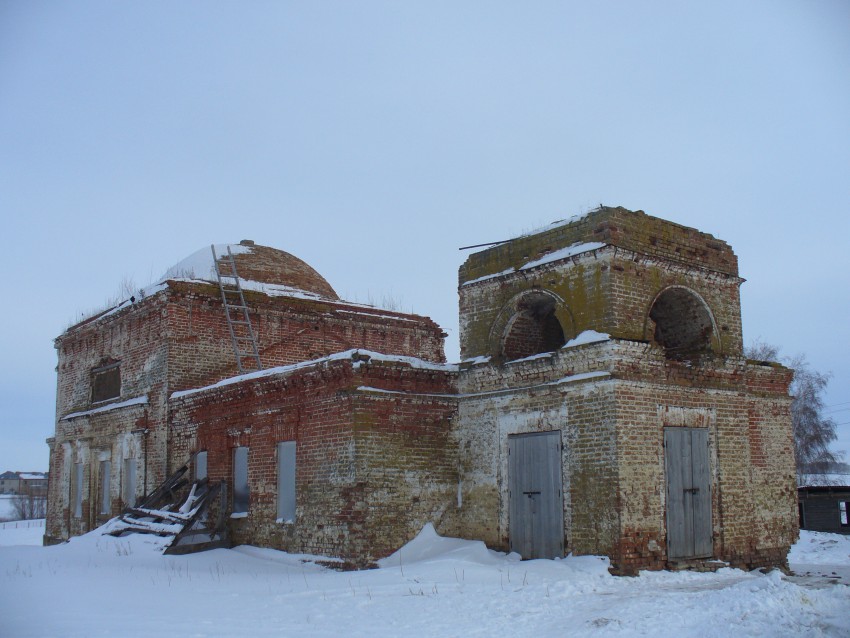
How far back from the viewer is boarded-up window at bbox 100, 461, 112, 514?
19.3m

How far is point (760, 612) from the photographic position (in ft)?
26.2

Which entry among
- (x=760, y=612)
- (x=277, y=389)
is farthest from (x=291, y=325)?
(x=760, y=612)

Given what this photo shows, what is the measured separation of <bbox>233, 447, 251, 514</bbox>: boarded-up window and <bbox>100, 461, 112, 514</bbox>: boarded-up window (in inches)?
204

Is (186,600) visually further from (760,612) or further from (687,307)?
(687,307)

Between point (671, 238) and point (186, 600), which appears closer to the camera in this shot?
point (186, 600)

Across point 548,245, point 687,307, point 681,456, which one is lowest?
point 681,456

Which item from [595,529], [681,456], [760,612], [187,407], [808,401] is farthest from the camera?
[808,401]

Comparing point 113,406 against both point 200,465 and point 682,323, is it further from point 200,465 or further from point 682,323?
point 682,323

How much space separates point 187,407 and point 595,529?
926 centimetres

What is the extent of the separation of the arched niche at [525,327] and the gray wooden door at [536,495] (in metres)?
1.68

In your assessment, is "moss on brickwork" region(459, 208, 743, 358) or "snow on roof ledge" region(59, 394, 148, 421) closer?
"moss on brickwork" region(459, 208, 743, 358)

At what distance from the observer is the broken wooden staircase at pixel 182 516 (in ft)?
48.1

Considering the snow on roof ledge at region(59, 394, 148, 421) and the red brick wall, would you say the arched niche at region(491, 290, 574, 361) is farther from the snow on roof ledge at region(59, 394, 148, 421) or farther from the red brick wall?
the snow on roof ledge at region(59, 394, 148, 421)

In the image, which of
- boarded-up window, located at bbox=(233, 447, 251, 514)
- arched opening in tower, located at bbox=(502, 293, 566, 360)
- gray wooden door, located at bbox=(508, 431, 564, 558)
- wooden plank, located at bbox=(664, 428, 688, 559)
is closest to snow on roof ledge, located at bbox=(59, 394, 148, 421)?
boarded-up window, located at bbox=(233, 447, 251, 514)
